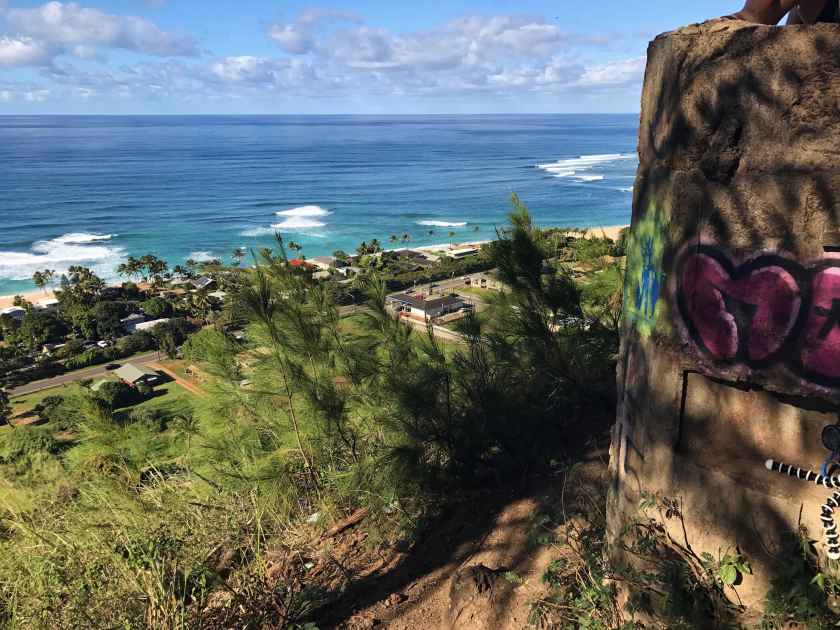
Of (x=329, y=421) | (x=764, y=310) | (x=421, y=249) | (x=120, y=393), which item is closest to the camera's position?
(x=764, y=310)

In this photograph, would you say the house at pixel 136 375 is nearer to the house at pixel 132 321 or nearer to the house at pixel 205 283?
the house at pixel 132 321

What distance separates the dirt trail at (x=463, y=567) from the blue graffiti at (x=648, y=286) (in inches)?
55.2

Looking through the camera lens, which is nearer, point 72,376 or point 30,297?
point 72,376

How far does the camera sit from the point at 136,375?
92.5 feet

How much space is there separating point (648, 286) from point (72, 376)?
33363mm

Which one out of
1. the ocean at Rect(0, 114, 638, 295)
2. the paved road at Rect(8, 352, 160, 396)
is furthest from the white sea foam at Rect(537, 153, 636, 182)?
the paved road at Rect(8, 352, 160, 396)

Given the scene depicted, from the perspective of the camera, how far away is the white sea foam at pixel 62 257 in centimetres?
4784

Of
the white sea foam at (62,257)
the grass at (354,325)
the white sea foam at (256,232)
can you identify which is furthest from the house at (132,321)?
the grass at (354,325)

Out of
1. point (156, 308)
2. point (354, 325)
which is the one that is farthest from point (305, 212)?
point (354, 325)

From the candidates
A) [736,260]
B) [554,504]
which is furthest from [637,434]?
[554,504]

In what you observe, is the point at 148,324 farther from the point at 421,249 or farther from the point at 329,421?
the point at 329,421

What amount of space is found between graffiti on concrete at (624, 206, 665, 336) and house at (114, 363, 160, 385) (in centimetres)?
2811

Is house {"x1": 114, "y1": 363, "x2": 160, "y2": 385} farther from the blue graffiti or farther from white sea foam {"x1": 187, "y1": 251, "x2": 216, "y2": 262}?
the blue graffiti

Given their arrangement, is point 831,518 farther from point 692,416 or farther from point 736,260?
point 736,260
